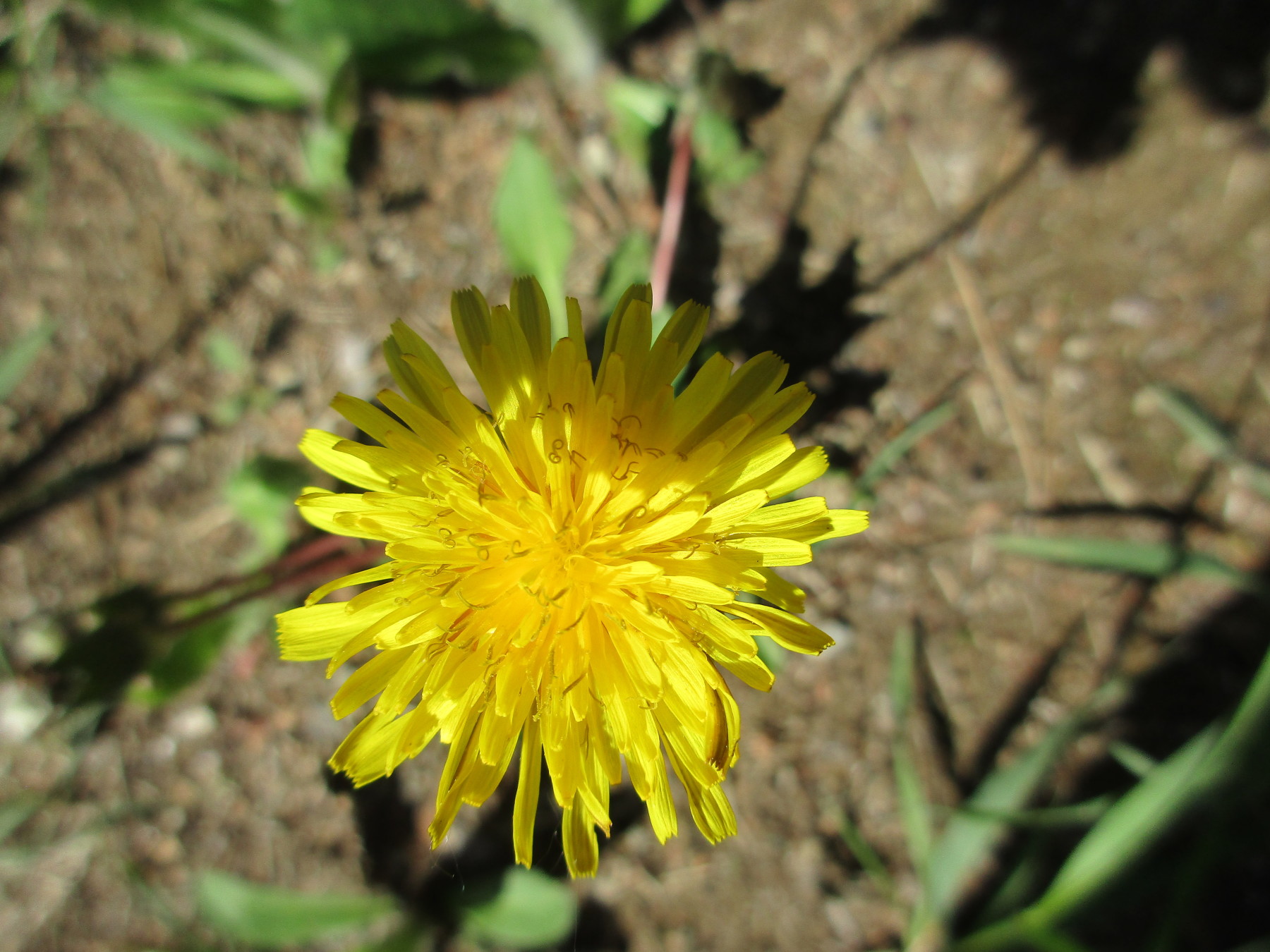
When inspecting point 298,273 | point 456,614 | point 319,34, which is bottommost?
point 456,614

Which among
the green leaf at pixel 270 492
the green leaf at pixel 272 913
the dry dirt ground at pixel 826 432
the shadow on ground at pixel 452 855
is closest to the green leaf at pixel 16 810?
the dry dirt ground at pixel 826 432

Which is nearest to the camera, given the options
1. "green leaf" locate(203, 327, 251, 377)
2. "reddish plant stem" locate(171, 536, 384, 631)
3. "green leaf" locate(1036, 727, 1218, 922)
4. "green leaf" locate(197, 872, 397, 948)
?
"reddish plant stem" locate(171, 536, 384, 631)

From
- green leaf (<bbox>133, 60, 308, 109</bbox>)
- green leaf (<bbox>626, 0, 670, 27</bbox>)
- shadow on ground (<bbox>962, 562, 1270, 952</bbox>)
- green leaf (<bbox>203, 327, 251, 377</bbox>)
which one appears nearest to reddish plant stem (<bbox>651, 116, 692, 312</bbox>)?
green leaf (<bbox>626, 0, 670, 27</bbox>)

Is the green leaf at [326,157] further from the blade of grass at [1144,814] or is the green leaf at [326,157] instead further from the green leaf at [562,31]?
the blade of grass at [1144,814]

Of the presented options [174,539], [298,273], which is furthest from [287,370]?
[174,539]

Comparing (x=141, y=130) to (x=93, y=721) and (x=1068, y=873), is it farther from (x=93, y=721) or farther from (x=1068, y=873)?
(x=1068, y=873)

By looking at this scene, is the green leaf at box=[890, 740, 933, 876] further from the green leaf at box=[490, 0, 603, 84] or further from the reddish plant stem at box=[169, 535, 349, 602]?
the green leaf at box=[490, 0, 603, 84]
